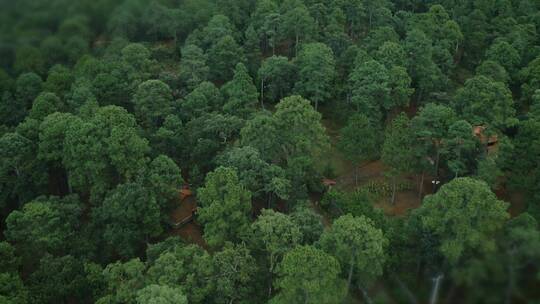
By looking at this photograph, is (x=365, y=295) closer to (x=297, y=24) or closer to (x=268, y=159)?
(x=268, y=159)

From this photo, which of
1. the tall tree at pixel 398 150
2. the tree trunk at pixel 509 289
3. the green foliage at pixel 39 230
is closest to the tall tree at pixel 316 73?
the tall tree at pixel 398 150

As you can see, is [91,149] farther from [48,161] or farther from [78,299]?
[78,299]

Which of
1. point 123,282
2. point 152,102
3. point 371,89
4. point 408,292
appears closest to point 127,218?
point 123,282

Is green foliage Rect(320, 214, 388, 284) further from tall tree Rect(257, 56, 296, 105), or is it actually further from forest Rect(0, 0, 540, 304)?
→ tall tree Rect(257, 56, 296, 105)

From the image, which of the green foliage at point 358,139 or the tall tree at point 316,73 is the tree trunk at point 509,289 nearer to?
the green foliage at point 358,139

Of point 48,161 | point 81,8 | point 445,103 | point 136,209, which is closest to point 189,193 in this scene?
point 136,209

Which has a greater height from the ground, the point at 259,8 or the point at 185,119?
the point at 259,8

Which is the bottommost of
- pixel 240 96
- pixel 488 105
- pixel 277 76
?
pixel 277 76

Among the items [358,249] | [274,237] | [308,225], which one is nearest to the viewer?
[358,249]

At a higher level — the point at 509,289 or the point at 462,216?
the point at 509,289
